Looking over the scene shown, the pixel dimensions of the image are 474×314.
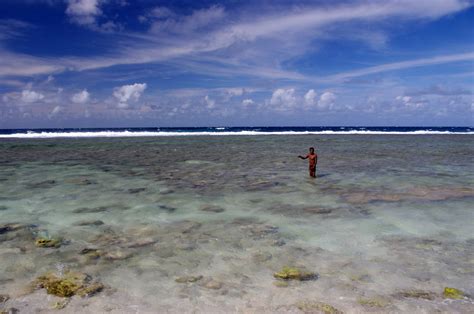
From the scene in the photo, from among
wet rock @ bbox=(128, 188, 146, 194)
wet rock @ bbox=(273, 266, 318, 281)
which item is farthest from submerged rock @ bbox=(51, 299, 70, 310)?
wet rock @ bbox=(128, 188, 146, 194)

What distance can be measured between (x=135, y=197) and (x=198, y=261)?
5655 millimetres

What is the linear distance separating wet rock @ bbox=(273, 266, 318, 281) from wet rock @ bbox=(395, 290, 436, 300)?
1.21 m

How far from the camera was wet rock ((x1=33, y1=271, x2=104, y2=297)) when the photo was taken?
519 centimetres

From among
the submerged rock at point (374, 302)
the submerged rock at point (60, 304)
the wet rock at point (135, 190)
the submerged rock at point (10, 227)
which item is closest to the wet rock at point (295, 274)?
the submerged rock at point (374, 302)

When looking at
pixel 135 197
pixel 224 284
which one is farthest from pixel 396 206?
pixel 135 197

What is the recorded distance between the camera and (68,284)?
5414mm

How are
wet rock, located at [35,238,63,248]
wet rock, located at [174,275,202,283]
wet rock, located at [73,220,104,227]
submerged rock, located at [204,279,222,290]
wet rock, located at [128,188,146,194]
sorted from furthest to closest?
wet rock, located at [128,188,146,194] < wet rock, located at [73,220,104,227] < wet rock, located at [35,238,63,248] < wet rock, located at [174,275,202,283] < submerged rock, located at [204,279,222,290]

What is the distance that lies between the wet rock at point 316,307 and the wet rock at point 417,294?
1.06 metres

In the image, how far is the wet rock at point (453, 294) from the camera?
513 centimetres

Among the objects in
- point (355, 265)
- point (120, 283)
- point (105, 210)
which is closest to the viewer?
point (120, 283)

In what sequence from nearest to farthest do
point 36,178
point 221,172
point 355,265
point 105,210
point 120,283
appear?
point 120,283
point 355,265
point 105,210
point 36,178
point 221,172

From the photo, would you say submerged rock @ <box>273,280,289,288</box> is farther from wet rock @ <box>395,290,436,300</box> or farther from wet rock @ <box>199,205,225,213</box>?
wet rock @ <box>199,205,225,213</box>

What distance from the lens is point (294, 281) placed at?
566 centimetres

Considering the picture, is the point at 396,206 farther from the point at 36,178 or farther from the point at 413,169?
the point at 36,178
